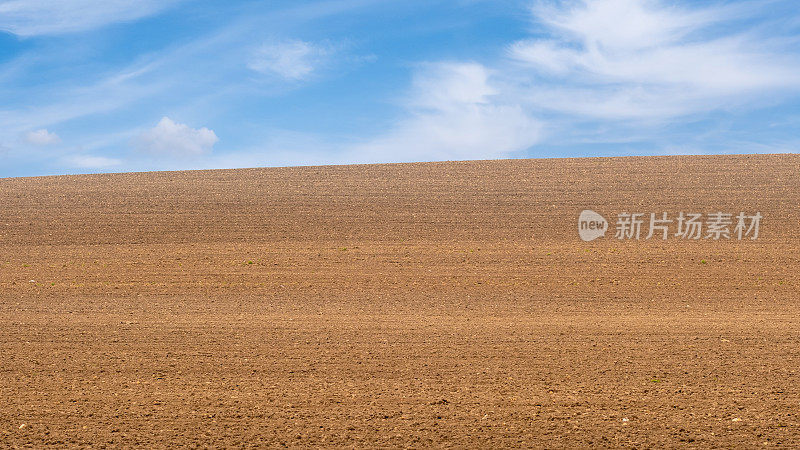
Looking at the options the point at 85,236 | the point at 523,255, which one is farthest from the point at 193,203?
the point at 523,255

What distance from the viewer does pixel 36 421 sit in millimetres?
6590

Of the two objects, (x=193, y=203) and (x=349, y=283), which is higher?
(x=193, y=203)

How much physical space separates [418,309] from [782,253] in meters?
12.6

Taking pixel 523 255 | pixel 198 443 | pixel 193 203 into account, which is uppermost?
pixel 193 203

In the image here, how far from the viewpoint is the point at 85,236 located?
21.2m

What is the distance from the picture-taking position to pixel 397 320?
36.0 ft

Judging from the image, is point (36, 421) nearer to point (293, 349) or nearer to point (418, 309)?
point (293, 349)

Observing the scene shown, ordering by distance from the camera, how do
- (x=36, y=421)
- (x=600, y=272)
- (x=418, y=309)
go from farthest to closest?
(x=600, y=272) → (x=418, y=309) → (x=36, y=421)

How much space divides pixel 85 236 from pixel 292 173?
38.5ft

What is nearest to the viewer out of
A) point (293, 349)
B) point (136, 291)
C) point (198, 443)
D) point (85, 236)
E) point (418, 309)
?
point (198, 443)

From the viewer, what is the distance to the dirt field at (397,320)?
6.50 meters

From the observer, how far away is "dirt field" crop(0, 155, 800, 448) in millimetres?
6500

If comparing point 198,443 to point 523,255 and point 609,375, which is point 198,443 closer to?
point 609,375

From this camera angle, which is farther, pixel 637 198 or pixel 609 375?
pixel 637 198
